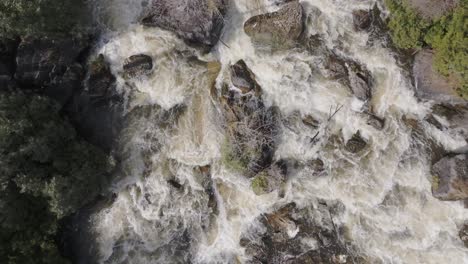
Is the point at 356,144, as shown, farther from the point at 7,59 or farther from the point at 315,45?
the point at 7,59

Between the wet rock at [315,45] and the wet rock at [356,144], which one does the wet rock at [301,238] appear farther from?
the wet rock at [315,45]

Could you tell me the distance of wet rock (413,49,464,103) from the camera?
1284 centimetres

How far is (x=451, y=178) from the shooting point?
12.9 meters

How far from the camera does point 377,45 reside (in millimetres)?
13570

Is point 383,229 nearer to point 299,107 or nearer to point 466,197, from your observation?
point 466,197

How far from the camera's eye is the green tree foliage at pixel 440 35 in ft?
37.6

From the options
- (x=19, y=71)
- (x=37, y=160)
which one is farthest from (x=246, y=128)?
(x=19, y=71)

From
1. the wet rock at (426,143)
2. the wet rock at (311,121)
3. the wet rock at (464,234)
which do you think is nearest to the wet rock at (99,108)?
the wet rock at (311,121)

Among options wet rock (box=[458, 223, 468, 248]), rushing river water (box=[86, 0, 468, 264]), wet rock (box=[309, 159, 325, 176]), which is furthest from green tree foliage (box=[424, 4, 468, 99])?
wet rock (box=[309, 159, 325, 176])

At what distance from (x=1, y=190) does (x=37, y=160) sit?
131 centimetres

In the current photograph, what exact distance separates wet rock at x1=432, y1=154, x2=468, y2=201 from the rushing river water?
0.32 meters

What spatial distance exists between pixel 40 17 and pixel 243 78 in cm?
666

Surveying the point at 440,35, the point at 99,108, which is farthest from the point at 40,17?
the point at 440,35

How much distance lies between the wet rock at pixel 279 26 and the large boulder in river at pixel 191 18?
112 cm
